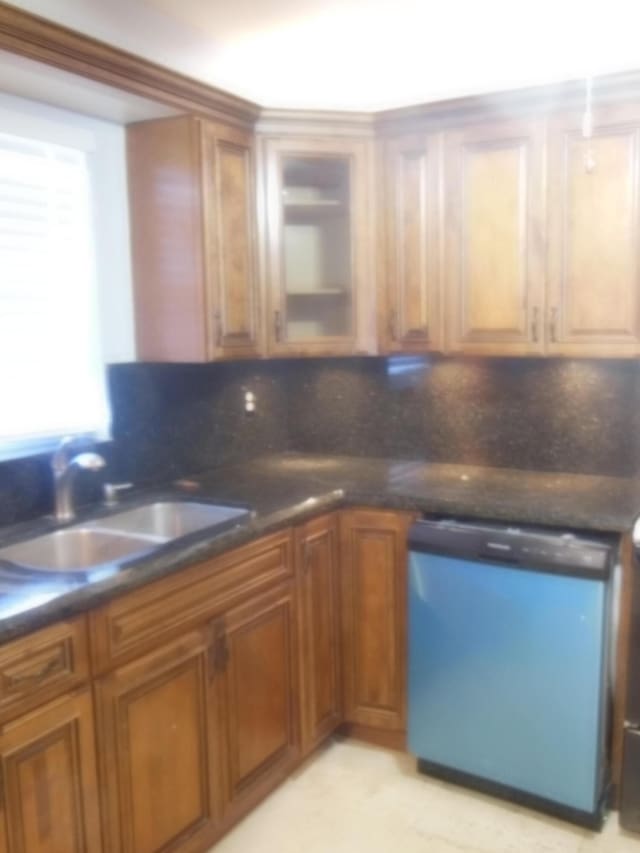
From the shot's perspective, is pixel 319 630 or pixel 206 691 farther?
pixel 319 630

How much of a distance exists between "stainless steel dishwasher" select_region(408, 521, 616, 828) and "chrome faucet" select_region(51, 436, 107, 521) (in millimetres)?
1045

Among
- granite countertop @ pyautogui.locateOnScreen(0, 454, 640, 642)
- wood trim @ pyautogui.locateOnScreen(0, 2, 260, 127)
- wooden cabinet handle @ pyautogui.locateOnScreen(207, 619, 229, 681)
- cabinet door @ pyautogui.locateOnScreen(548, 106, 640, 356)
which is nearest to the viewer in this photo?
granite countertop @ pyautogui.locateOnScreen(0, 454, 640, 642)

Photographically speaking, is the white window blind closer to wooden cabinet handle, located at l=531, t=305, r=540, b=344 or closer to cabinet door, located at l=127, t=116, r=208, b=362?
cabinet door, located at l=127, t=116, r=208, b=362

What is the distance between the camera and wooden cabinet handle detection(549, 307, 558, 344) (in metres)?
2.59

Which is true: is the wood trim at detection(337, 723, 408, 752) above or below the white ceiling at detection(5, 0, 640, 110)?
below

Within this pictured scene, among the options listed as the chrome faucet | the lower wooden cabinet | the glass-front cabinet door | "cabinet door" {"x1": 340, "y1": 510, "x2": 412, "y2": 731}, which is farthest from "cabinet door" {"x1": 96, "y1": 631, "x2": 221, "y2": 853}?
the glass-front cabinet door

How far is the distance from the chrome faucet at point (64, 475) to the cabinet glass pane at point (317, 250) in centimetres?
93

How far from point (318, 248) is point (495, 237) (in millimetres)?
667

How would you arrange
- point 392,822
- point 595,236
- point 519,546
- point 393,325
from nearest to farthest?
point 519,546 < point 392,822 < point 595,236 < point 393,325

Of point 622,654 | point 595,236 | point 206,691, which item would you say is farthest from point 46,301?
point 622,654

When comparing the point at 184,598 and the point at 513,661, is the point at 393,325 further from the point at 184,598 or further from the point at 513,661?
the point at 184,598

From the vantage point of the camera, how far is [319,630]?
2.62 meters

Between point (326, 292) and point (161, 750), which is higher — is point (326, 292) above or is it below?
above

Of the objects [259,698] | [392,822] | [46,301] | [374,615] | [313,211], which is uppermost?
[313,211]
